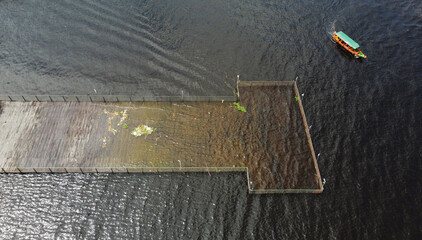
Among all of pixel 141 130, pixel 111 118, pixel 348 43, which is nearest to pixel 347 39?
pixel 348 43

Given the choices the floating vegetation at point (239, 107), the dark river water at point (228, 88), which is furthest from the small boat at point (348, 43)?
the floating vegetation at point (239, 107)

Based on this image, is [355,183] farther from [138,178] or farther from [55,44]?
[55,44]

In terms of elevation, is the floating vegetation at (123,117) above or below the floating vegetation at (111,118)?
above

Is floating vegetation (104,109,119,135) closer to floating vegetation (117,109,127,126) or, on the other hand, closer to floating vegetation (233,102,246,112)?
floating vegetation (117,109,127,126)

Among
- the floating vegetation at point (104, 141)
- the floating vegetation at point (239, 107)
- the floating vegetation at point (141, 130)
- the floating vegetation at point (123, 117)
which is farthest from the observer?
the floating vegetation at point (239, 107)

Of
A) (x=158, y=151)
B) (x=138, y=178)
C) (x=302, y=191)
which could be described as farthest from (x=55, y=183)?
(x=302, y=191)

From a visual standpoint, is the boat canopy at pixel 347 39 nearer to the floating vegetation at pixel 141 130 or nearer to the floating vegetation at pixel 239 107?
the floating vegetation at pixel 239 107

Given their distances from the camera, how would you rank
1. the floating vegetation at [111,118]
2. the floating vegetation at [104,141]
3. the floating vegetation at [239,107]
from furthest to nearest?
the floating vegetation at [239,107] → the floating vegetation at [111,118] → the floating vegetation at [104,141]
